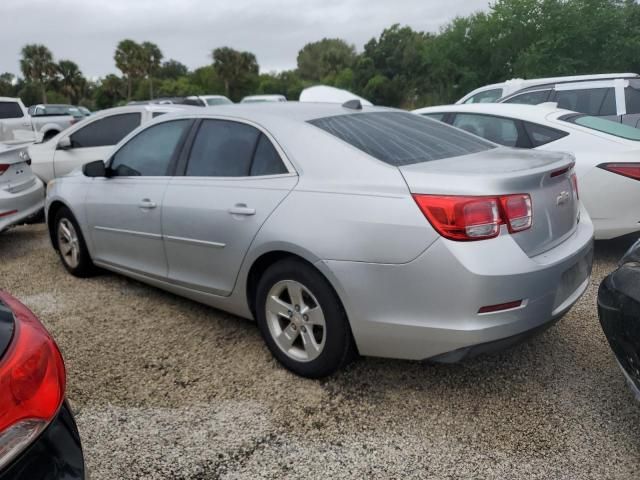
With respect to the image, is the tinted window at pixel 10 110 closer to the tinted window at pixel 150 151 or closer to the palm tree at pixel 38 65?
the tinted window at pixel 150 151

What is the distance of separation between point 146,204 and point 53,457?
2.44 metres

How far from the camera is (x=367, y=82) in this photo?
151 feet

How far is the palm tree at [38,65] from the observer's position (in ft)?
185

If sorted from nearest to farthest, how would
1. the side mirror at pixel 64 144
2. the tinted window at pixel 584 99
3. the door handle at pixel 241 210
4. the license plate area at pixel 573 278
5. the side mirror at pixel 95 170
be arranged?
the license plate area at pixel 573 278
the door handle at pixel 241 210
the side mirror at pixel 95 170
the side mirror at pixel 64 144
the tinted window at pixel 584 99

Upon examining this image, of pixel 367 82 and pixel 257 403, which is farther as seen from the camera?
pixel 367 82

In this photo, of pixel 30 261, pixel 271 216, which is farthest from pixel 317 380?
pixel 30 261

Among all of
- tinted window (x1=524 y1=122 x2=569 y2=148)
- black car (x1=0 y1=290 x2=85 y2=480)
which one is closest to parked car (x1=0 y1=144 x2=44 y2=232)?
black car (x1=0 y1=290 x2=85 y2=480)

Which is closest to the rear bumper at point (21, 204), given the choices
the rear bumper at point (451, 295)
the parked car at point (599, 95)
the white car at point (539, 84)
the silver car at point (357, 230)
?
the silver car at point (357, 230)

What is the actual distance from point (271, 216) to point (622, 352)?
5.74 feet

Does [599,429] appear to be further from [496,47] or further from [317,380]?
[496,47]

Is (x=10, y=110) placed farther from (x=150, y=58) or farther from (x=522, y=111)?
(x=150, y=58)

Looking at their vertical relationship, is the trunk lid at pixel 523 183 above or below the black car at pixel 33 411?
above

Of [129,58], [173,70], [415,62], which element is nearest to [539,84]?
[415,62]

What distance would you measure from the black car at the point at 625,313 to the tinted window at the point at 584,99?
5.29 m
